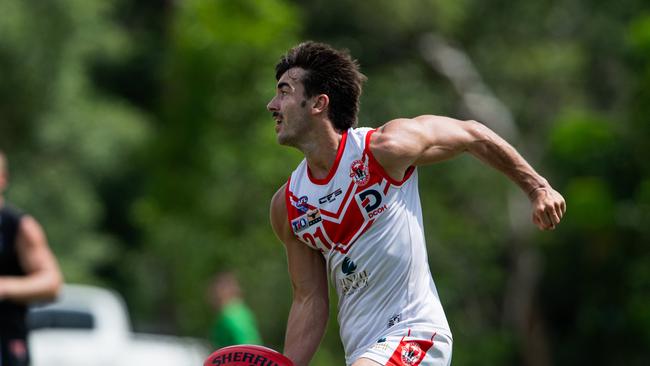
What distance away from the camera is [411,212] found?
586cm

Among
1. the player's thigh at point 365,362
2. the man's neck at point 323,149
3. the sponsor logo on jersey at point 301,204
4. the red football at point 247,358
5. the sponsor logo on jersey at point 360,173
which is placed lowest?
the red football at point 247,358

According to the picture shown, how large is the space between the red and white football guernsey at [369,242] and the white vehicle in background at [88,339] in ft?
31.9

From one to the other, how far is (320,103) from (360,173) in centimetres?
38

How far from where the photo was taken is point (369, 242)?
576 cm

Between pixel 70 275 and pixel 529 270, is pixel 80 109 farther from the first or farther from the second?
pixel 529 270

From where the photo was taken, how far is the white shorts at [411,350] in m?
5.61

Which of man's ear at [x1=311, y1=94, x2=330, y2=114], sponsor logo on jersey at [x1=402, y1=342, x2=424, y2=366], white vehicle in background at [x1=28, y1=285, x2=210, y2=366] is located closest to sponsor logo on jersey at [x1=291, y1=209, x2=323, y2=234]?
man's ear at [x1=311, y1=94, x2=330, y2=114]

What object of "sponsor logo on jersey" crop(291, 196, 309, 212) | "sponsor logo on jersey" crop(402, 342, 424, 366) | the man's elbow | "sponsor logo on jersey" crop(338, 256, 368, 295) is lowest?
"sponsor logo on jersey" crop(402, 342, 424, 366)

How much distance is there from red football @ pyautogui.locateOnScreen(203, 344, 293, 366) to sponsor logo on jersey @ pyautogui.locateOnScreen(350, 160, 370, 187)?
0.82m

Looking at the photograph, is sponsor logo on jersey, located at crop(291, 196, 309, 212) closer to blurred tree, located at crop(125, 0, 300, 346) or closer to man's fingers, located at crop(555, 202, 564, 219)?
man's fingers, located at crop(555, 202, 564, 219)

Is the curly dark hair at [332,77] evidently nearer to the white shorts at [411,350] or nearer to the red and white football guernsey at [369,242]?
the red and white football guernsey at [369,242]

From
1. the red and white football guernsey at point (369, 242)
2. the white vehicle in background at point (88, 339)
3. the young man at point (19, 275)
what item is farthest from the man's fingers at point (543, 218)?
the white vehicle in background at point (88, 339)

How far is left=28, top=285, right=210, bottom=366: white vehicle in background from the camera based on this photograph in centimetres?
1534

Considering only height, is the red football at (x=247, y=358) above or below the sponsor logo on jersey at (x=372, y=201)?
below
